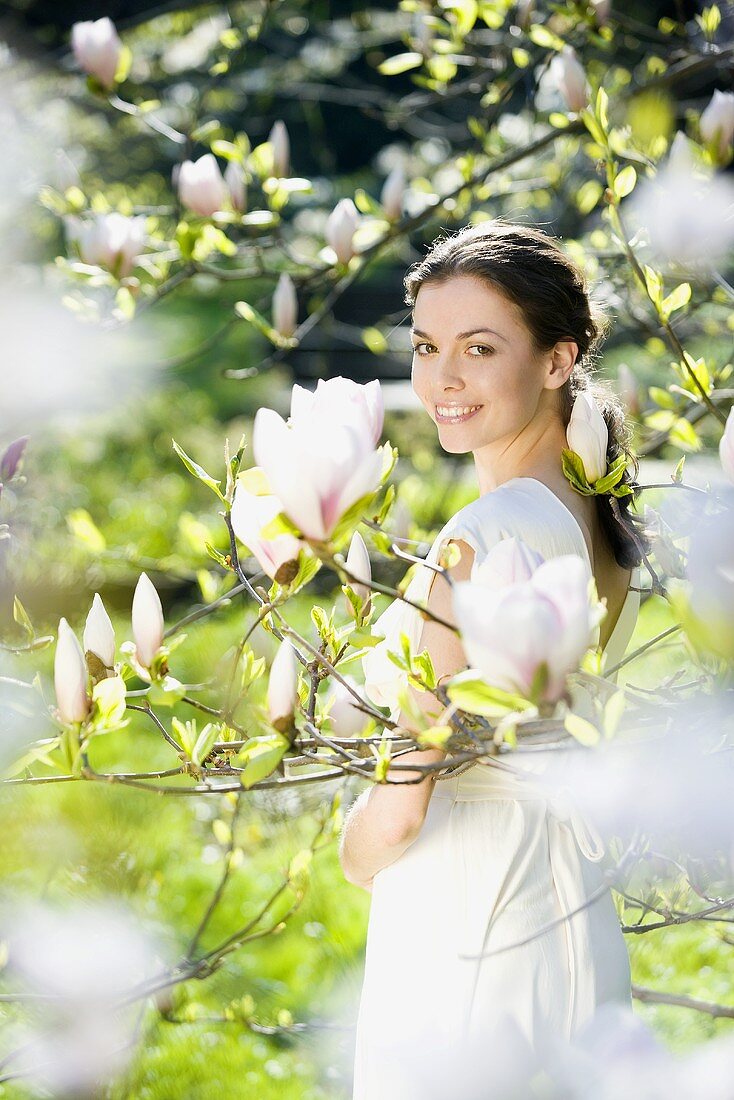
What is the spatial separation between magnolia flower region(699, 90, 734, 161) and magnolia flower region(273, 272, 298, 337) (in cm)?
57

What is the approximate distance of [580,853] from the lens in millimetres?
998

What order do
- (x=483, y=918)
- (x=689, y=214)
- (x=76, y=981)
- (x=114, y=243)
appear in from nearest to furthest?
(x=483, y=918) → (x=689, y=214) → (x=114, y=243) → (x=76, y=981)

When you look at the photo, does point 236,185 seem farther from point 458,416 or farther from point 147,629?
point 147,629

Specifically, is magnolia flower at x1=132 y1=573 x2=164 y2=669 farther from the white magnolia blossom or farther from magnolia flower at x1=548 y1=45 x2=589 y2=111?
magnolia flower at x1=548 y1=45 x2=589 y2=111

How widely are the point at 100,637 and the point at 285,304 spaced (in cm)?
94

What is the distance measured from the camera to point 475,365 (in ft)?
3.31

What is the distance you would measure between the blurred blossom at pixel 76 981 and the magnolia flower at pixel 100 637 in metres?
0.77

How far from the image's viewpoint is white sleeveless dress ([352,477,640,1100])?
93 centimetres

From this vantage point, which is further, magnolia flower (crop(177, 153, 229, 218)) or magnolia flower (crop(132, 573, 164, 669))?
magnolia flower (crop(177, 153, 229, 218))

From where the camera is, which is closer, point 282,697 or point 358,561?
point 282,697

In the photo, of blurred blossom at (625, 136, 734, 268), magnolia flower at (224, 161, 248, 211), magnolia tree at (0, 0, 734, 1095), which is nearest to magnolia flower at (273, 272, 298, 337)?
magnolia tree at (0, 0, 734, 1095)

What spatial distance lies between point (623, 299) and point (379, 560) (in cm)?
129

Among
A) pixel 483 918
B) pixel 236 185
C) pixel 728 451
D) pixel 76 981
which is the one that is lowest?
pixel 76 981

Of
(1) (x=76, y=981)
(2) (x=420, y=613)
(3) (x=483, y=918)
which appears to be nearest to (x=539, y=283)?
(2) (x=420, y=613)
